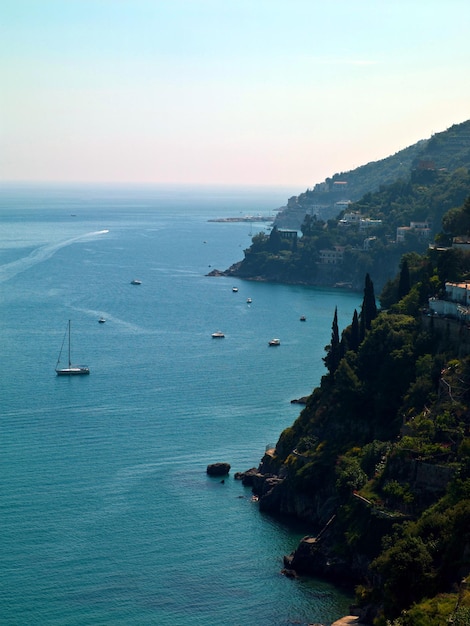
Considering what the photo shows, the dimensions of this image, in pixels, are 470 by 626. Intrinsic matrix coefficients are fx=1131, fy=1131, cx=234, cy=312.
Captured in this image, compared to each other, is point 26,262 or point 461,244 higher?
point 461,244

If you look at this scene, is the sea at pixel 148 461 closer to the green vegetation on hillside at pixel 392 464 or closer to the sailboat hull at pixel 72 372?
the sailboat hull at pixel 72 372

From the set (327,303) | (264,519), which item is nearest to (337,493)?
(264,519)

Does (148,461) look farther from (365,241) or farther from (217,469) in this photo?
(365,241)

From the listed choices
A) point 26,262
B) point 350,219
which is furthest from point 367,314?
point 350,219

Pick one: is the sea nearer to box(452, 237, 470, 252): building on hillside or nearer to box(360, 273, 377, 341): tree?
box(360, 273, 377, 341): tree

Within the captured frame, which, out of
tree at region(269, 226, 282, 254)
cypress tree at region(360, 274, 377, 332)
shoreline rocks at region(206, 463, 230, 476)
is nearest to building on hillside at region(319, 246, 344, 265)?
tree at region(269, 226, 282, 254)

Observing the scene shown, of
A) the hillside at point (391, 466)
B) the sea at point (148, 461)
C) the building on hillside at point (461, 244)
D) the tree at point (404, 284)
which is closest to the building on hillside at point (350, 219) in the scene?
the sea at point (148, 461)

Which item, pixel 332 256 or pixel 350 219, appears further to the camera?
pixel 350 219

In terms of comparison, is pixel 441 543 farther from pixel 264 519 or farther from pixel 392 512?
pixel 264 519
